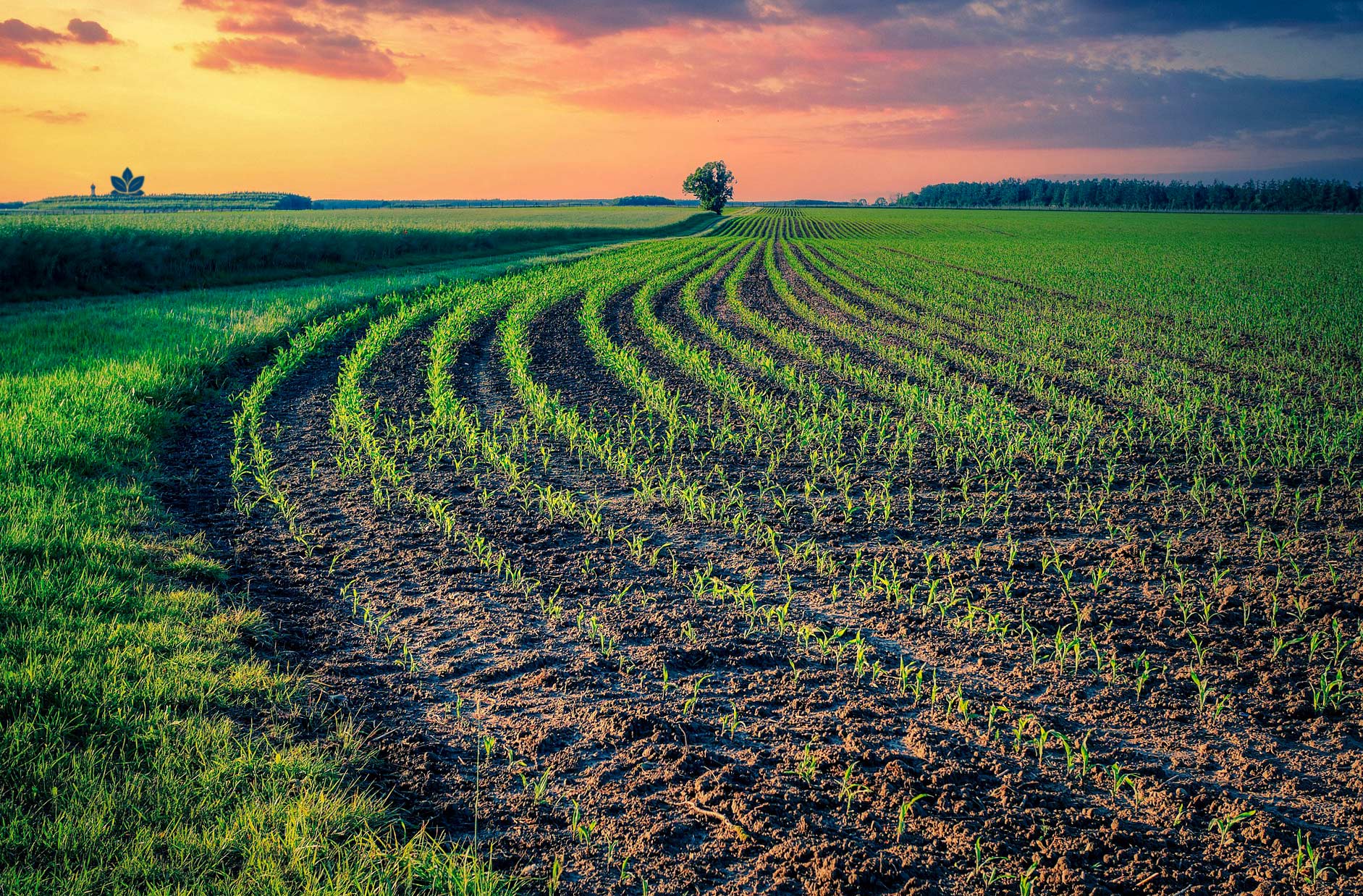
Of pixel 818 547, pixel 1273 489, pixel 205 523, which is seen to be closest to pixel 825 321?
pixel 1273 489

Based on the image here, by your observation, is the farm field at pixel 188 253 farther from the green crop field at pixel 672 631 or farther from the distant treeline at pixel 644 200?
the distant treeline at pixel 644 200

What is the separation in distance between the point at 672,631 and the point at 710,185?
11778 cm

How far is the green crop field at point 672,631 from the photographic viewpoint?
3020 millimetres

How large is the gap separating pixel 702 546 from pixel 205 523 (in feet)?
13.1

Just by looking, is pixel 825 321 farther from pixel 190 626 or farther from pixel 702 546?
pixel 190 626

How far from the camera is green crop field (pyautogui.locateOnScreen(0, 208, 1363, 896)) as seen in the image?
302 cm

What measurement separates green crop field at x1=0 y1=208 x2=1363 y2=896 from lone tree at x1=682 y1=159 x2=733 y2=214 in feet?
360

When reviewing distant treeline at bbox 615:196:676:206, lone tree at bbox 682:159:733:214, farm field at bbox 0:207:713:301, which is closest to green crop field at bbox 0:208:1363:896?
farm field at bbox 0:207:713:301

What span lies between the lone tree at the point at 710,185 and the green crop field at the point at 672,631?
10966 centimetres

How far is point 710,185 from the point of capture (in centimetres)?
11538

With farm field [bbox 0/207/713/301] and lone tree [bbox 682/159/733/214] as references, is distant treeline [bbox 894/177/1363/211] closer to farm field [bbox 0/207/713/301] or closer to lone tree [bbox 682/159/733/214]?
lone tree [bbox 682/159/733/214]

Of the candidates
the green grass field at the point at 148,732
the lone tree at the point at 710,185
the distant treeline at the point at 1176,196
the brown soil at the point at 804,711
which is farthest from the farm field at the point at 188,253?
the distant treeline at the point at 1176,196

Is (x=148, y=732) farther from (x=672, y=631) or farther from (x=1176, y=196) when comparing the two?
(x=1176, y=196)

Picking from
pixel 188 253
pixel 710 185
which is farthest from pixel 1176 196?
pixel 188 253
